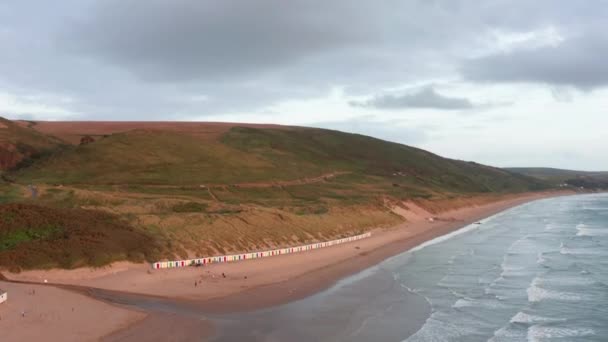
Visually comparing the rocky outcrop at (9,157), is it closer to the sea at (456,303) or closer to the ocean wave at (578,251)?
the sea at (456,303)

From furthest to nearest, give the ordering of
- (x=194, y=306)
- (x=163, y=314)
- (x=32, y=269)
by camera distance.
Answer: (x=32, y=269) < (x=194, y=306) < (x=163, y=314)

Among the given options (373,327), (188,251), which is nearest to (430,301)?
(373,327)

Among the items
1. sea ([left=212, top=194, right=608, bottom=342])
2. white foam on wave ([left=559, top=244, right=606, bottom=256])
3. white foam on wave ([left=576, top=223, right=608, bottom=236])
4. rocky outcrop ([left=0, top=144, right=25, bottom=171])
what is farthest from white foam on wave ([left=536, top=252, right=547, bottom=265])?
rocky outcrop ([left=0, top=144, right=25, bottom=171])

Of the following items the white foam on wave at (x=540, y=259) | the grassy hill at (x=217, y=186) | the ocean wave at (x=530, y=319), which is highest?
the grassy hill at (x=217, y=186)

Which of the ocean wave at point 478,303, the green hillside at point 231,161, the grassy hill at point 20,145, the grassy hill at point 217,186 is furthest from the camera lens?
the grassy hill at point 20,145

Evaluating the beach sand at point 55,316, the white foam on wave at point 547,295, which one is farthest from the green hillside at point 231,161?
the white foam on wave at point 547,295

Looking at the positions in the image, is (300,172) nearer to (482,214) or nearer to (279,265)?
(482,214)
